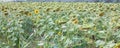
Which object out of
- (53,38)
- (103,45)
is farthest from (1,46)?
(103,45)

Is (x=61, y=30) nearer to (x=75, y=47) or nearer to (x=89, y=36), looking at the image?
(x=89, y=36)

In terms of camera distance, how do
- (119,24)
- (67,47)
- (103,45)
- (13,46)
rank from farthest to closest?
(119,24) < (13,46) < (67,47) < (103,45)

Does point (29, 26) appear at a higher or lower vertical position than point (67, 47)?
lower

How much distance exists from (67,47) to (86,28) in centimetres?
50

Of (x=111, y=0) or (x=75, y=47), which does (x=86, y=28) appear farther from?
(x=111, y=0)

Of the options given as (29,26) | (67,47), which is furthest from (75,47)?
(29,26)

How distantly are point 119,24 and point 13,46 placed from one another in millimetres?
1187

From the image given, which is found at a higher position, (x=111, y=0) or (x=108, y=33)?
(x=108, y=33)

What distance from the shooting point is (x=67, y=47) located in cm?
297

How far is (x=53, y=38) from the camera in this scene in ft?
10.9

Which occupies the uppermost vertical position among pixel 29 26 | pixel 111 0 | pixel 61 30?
pixel 61 30

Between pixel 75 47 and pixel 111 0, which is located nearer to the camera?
pixel 75 47

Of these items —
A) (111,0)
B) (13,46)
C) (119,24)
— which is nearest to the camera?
(13,46)

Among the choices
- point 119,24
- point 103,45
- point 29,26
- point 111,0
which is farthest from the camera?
point 111,0
